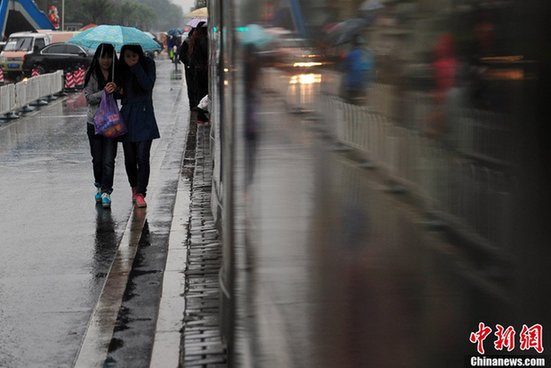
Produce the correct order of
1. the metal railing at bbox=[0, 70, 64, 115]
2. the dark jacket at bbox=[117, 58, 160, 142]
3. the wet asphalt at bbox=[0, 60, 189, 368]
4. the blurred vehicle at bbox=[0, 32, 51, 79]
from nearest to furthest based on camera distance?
the wet asphalt at bbox=[0, 60, 189, 368] → the dark jacket at bbox=[117, 58, 160, 142] → the metal railing at bbox=[0, 70, 64, 115] → the blurred vehicle at bbox=[0, 32, 51, 79]

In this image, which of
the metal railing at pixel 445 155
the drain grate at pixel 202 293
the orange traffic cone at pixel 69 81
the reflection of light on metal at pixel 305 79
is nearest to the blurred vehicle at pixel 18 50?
the orange traffic cone at pixel 69 81

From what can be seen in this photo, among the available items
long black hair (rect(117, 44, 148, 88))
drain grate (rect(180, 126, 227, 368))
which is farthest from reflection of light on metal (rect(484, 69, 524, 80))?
long black hair (rect(117, 44, 148, 88))

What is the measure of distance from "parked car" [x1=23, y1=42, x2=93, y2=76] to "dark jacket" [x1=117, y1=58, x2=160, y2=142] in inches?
1118

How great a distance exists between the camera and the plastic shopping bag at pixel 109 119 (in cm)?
1095

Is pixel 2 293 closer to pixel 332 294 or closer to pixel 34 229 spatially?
pixel 34 229

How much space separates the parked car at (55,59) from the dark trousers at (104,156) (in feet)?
91.2

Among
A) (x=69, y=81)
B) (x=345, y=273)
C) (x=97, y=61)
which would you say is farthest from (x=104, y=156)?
(x=69, y=81)

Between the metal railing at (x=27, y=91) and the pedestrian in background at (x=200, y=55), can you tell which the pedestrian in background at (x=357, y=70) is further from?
the metal railing at (x=27, y=91)

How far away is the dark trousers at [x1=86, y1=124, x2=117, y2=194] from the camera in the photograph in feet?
37.2

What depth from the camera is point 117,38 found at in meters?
11.6

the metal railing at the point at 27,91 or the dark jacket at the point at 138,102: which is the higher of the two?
the dark jacket at the point at 138,102

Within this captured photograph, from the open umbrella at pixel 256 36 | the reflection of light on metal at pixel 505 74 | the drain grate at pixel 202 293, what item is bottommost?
the drain grate at pixel 202 293

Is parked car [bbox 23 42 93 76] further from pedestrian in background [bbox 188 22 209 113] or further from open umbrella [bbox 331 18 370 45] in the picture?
open umbrella [bbox 331 18 370 45]

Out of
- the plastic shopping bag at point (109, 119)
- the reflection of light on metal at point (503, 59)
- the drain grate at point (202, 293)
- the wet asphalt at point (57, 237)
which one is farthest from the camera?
the plastic shopping bag at point (109, 119)
